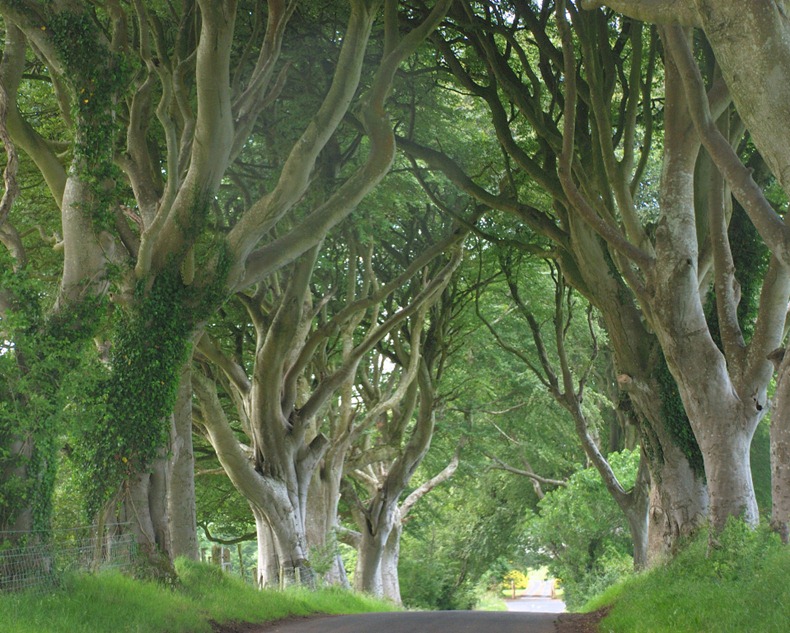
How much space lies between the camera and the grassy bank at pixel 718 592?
7188 mm

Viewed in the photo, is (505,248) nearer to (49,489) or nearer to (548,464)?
(49,489)

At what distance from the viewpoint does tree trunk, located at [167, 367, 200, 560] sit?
A: 1471 cm

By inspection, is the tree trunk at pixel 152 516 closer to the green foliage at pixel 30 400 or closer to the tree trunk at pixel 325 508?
the green foliage at pixel 30 400

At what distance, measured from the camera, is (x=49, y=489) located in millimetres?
10109

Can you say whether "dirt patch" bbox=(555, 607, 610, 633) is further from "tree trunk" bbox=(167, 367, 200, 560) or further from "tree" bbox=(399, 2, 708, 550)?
"tree trunk" bbox=(167, 367, 200, 560)

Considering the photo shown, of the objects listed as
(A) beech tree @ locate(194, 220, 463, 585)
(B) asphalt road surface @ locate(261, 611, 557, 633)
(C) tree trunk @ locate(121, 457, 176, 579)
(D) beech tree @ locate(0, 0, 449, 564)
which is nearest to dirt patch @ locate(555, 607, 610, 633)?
(B) asphalt road surface @ locate(261, 611, 557, 633)

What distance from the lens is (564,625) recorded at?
12453 millimetres

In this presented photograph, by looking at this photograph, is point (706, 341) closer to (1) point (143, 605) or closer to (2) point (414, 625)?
(2) point (414, 625)

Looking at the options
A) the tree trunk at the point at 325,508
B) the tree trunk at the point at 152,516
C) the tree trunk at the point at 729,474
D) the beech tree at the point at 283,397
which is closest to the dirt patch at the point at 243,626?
the tree trunk at the point at 152,516

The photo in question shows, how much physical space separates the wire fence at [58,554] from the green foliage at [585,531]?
1766 cm

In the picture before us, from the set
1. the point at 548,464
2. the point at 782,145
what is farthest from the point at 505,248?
the point at 548,464

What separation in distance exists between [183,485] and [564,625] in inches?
258

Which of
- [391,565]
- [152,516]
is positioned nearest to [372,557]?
[391,565]

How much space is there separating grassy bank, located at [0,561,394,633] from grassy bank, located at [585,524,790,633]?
4.97 meters
